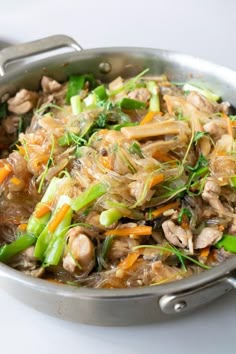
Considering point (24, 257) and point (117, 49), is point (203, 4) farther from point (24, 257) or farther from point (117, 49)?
point (24, 257)

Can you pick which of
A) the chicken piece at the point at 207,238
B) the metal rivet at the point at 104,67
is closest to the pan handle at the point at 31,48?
the metal rivet at the point at 104,67

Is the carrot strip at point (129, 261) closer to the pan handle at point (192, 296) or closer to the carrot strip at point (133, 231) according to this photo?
the carrot strip at point (133, 231)

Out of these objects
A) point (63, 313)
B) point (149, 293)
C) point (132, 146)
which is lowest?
point (63, 313)

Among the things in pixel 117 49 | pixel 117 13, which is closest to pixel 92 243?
pixel 117 49

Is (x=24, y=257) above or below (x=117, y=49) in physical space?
below

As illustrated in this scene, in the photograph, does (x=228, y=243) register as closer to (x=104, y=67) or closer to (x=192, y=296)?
(x=192, y=296)
